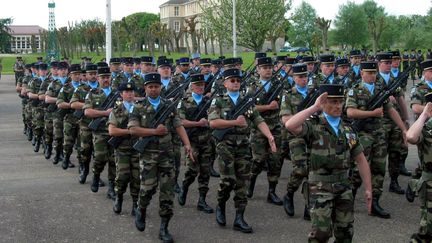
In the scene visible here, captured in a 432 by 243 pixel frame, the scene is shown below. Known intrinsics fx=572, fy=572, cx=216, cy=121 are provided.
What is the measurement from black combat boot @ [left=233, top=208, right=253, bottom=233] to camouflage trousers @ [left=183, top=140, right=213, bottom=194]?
1.09 metres

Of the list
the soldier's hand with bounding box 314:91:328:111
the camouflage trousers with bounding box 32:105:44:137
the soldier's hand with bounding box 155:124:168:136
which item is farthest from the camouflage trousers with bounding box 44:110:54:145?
the soldier's hand with bounding box 314:91:328:111

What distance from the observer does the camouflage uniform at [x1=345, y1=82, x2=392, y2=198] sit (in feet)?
25.0

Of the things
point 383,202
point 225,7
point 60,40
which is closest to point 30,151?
point 383,202

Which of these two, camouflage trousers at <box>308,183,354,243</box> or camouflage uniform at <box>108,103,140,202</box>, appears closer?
camouflage trousers at <box>308,183,354,243</box>

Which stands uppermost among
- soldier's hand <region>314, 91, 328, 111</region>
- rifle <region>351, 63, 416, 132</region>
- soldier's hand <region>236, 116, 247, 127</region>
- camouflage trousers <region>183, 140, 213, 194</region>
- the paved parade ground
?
soldier's hand <region>314, 91, 328, 111</region>

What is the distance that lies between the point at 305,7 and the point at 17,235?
98.5 metres

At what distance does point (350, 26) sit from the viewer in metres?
74.3

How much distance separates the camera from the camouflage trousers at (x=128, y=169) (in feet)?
25.2

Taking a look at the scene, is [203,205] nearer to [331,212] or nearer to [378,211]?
[378,211]

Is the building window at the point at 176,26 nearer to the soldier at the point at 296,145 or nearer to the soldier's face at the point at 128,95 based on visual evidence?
the soldier at the point at 296,145

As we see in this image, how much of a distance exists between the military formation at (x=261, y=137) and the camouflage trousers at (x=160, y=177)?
0.5 inches

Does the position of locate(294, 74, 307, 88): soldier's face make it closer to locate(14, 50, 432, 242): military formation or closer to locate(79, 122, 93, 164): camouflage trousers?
locate(14, 50, 432, 242): military formation

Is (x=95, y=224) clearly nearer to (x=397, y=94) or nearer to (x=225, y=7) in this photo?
(x=397, y=94)

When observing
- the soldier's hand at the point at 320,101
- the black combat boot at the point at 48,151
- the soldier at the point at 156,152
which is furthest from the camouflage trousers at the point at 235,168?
the black combat boot at the point at 48,151
